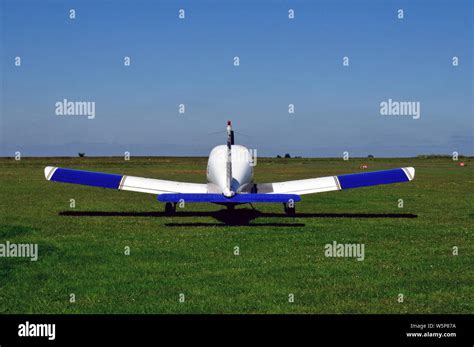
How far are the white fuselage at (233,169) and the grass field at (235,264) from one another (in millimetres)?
1490

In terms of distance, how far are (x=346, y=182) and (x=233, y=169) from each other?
5.66 meters

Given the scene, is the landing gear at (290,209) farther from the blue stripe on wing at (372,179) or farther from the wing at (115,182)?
the wing at (115,182)

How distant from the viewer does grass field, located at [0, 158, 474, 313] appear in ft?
31.9

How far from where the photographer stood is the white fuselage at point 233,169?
68.5ft

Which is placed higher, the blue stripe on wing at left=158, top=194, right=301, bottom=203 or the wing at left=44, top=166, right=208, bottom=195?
the wing at left=44, top=166, right=208, bottom=195

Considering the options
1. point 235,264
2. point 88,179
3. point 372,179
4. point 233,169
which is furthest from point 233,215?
point 235,264

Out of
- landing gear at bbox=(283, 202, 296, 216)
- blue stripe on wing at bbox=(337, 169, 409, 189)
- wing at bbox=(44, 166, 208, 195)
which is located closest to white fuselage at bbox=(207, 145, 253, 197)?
wing at bbox=(44, 166, 208, 195)

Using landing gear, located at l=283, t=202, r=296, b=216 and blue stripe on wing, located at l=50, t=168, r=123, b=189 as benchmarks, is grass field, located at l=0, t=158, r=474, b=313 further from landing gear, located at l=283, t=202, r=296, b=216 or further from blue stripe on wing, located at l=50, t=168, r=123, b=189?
blue stripe on wing, located at l=50, t=168, r=123, b=189

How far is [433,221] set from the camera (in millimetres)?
21562

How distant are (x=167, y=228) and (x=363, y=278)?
9.12 metres

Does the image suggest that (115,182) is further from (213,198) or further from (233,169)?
(213,198)

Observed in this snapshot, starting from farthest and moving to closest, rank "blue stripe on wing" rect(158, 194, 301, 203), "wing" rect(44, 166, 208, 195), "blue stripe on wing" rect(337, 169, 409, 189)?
"blue stripe on wing" rect(337, 169, 409, 189), "wing" rect(44, 166, 208, 195), "blue stripe on wing" rect(158, 194, 301, 203)

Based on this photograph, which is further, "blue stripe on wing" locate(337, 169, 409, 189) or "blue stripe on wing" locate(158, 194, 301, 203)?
"blue stripe on wing" locate(337, 169, 409, 189)
